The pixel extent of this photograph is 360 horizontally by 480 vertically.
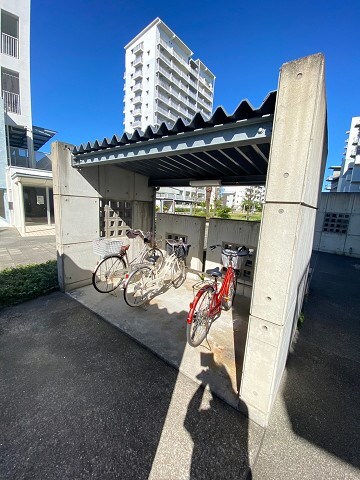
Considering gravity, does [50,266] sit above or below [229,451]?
above

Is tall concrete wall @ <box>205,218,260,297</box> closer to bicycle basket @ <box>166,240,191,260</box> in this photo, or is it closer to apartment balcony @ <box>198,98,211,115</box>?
bicycle basket @ <box>166,240,191,260</box>

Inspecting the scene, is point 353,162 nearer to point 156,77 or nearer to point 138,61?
point 156,77

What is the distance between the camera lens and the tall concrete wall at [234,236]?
184 inches

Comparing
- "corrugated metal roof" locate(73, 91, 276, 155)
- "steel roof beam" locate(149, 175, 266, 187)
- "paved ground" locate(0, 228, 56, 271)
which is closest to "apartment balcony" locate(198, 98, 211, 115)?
"paved ground" locate(0, 228, 56, 271)

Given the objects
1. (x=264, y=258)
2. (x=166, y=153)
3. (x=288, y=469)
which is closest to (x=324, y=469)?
(x=288, y=469)

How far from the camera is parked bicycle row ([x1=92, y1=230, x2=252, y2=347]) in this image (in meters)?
3.19

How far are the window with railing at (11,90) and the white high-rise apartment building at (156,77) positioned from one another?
83.4 feet

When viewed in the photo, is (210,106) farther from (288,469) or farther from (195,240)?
(288,469)

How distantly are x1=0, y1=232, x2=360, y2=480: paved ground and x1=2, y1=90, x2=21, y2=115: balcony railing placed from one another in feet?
53.0

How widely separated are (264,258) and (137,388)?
2.00 m

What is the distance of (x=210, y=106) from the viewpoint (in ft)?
175

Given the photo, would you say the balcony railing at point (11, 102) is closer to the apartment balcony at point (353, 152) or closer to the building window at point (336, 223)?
the building window at point (336, 223)

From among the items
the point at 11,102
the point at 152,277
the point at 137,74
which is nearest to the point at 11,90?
the point at 11,102

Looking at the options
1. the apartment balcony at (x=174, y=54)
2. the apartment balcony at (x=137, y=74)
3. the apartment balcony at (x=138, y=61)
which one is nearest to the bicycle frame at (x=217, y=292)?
the apartment balcony at (x=137, y=74)
